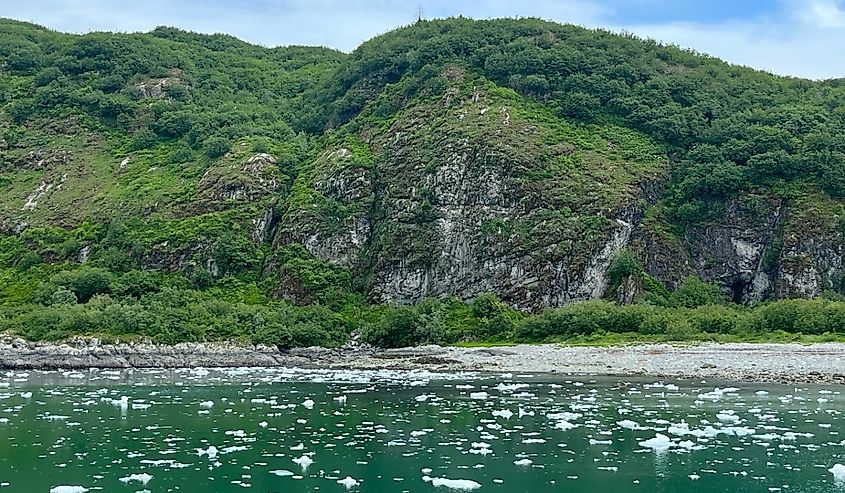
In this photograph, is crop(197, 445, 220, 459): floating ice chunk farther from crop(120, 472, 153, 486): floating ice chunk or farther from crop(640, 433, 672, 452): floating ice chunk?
crop(640, 433, 672, 452): floating ice chunk

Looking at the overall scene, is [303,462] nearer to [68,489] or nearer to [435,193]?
[68,489]

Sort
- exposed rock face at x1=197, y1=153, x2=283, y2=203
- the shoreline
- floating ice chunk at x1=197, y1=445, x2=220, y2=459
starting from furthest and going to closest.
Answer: exposed rock face at x1=197, y1=153, x2=283, y2=203 < the shoreline < floating ice chunk at x1=197, y1=445, x2=220, y2=459

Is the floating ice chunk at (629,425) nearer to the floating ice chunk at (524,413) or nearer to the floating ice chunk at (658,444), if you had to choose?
the floating ice chunk at (658,444)

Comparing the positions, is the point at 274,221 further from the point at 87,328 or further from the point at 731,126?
the point at 731,126

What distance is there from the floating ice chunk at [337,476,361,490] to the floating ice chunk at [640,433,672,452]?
7.59 metres

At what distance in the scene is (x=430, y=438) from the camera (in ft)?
80.0

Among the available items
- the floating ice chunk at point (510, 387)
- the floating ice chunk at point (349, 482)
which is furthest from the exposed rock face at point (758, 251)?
the floating ice chunk at point (349, 482)

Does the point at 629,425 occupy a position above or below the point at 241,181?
below

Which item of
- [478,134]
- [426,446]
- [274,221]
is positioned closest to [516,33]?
[478,134]

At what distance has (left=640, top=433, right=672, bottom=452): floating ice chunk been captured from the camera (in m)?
22.1

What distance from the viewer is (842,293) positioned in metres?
68.1

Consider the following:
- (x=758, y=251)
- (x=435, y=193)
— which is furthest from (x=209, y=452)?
(x=758, y=251)

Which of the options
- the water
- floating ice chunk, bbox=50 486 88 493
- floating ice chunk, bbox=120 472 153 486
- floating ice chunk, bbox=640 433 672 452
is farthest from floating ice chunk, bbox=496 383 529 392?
floating ice chunk, bbox=50 486 88 493

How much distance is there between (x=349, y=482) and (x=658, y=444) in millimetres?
8032
